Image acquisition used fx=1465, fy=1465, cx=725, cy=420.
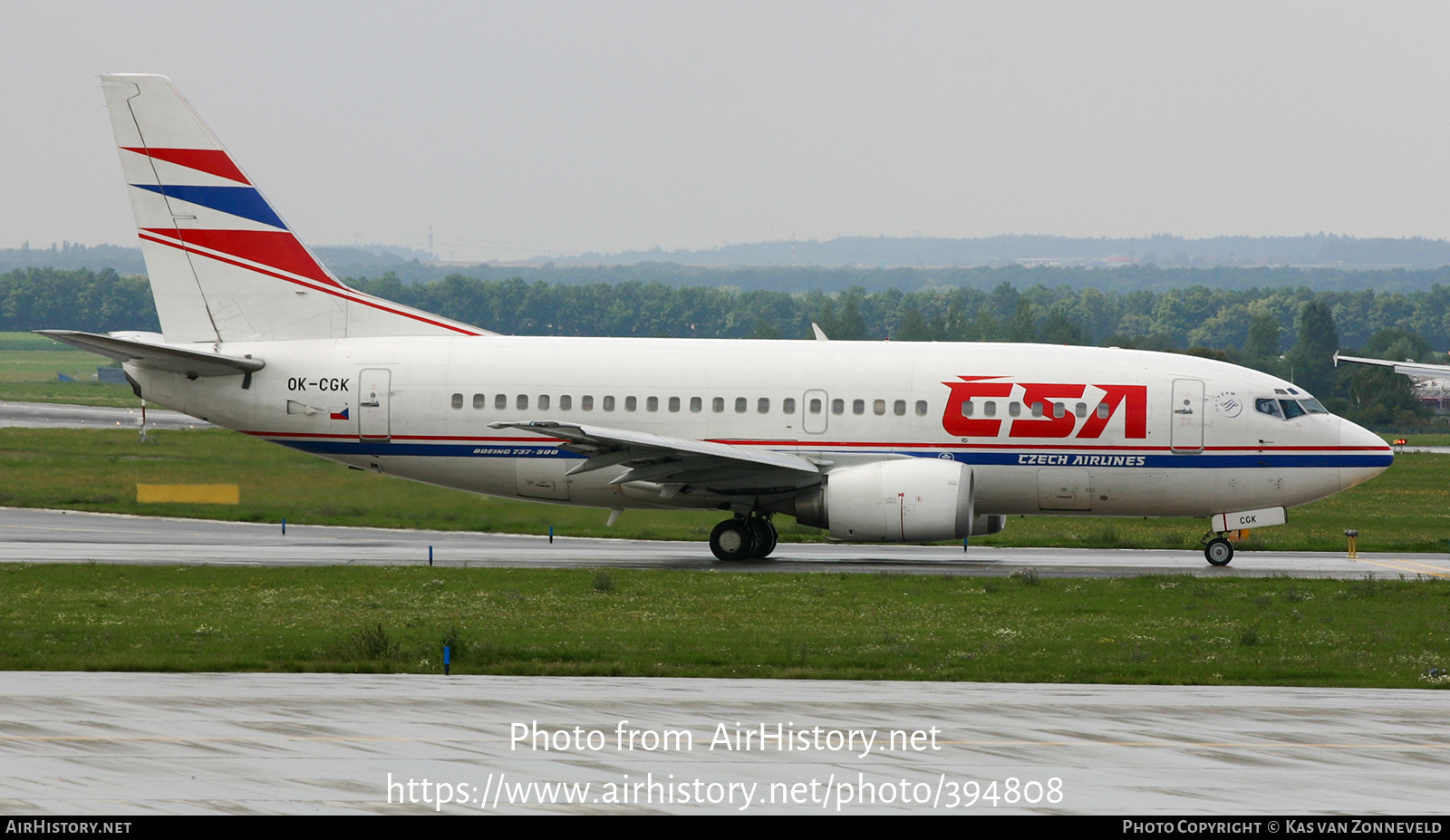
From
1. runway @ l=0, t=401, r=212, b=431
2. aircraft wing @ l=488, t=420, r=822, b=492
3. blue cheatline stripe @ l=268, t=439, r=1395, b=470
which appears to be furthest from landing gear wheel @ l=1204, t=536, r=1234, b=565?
runway @ l=0, t=401, r=212, b=431

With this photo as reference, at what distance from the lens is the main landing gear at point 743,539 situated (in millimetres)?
30500

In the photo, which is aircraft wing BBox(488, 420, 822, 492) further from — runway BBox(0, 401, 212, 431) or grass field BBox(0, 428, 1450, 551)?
runway BBox(0, 401, 212, 431)

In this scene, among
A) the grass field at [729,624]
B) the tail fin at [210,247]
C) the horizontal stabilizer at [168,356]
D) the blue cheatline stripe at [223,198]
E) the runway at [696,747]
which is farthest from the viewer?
the blue cheatline stripe at [223,198]

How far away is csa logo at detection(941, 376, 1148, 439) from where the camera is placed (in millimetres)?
29891

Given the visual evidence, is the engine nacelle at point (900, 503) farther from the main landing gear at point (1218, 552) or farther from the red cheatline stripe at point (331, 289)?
the red cheatline stripe at point (331, 289)

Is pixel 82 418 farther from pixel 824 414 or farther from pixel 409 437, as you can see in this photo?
pixel 824 414

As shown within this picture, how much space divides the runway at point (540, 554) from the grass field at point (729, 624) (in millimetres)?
2030

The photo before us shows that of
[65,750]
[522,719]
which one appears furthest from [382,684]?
[65,750]

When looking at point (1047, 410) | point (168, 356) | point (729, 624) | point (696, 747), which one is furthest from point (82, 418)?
point (696, 747)

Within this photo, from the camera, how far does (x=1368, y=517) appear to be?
140 ft

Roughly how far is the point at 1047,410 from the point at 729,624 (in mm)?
10584

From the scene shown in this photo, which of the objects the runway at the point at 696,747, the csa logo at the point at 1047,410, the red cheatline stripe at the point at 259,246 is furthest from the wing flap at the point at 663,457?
the runway at the point at 696,747

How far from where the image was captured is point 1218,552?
101 ft
